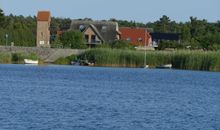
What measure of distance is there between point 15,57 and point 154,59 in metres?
15.6

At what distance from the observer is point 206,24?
138 metres

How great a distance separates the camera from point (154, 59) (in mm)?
84562

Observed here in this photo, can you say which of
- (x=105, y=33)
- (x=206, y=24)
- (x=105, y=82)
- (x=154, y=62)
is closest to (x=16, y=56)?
(x=154, y=62)

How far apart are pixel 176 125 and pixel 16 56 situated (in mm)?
60996

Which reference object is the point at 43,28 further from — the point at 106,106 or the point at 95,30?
the point at 106,106

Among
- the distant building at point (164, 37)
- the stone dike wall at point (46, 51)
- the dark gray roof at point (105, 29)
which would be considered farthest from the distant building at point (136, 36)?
the stone dike wall at point (46, 51)

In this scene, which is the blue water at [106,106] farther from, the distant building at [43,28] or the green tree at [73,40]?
the distant building at [43,28]

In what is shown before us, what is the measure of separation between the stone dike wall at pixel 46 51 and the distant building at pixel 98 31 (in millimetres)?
18208

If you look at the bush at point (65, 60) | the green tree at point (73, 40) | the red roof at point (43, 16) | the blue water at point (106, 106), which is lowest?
the blue water at point (106, 106)

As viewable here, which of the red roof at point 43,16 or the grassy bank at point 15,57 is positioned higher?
the red roof at point 43,16

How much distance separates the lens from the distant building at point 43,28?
362ft

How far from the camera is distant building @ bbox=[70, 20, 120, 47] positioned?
110750mm

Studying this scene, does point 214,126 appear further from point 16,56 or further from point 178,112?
point 16,56

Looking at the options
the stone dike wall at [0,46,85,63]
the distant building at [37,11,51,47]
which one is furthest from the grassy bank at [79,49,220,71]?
the distant building at [37,11,51,47]
